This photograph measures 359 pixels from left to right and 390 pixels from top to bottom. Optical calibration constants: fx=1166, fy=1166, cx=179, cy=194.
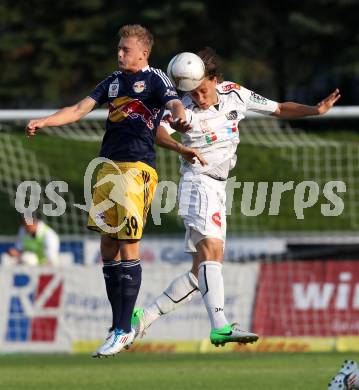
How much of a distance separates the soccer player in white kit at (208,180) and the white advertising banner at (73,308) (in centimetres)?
683

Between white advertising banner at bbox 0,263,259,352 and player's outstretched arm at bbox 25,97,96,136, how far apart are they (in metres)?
7.85

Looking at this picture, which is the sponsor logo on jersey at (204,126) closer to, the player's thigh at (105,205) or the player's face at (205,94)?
the player's face at (205,94)

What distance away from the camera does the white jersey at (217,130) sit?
1069 cm

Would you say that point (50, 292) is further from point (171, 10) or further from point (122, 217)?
point (171, 10)

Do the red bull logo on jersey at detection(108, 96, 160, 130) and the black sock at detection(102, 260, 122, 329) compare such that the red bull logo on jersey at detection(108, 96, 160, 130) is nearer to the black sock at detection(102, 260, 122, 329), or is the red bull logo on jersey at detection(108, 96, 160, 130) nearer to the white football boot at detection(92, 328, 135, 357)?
the black sock at detection(102, 260, 122, 329)

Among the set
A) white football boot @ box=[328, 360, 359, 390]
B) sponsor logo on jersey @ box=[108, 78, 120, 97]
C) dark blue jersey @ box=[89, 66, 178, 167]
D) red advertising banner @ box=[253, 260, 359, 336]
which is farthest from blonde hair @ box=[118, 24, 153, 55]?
red advertising banner @ box=[253, 260, 359, 336]

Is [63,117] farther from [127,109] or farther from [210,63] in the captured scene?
[210,63]

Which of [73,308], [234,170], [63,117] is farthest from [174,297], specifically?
[234,170]

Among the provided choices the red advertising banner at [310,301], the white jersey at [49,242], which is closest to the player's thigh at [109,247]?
the red advertising banner at [310,301]

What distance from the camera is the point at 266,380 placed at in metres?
12.1

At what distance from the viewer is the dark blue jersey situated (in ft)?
33.7

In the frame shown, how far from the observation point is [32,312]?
17.7 metres

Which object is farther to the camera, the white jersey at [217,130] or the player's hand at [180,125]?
the white jersey at [217,130]

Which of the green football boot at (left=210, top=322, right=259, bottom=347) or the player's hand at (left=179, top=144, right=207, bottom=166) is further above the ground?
the player's hand at (left=179, top=144, right=207, bottom=166)
